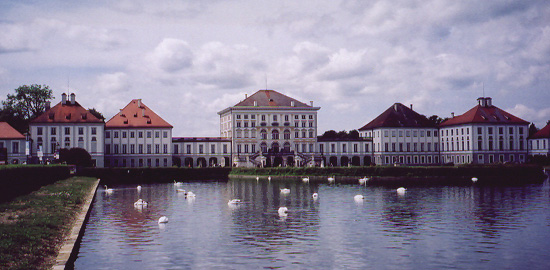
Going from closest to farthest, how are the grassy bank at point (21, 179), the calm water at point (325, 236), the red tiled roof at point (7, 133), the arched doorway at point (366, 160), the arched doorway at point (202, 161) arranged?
the calm water at point (325, 236)
the grassy bank at point (21, 179)
the red tiled roof at point (7, 133)
the arched doorway at point (202, 161)
the arched doorway at point (366, 160)

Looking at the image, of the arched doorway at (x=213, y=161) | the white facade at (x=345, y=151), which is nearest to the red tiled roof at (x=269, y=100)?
the white facade at (x=345, y=151)

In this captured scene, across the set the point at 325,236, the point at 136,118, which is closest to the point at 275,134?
the point at 136,118

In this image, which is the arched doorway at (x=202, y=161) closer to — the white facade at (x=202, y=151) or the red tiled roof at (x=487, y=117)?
the white facade at (x=202, y=151)

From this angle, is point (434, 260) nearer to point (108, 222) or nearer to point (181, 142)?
point (108, 222)

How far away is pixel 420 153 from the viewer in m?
128

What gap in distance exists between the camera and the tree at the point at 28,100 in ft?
394

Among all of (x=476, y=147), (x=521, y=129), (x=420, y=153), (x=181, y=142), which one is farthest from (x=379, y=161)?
(x=181, y=142)

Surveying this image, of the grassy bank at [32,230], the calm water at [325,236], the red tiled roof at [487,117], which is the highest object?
the red tiled roof at [487,117]

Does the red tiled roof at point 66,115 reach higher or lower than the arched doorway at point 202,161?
higher

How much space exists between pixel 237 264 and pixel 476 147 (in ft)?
349

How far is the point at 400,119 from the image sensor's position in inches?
5025

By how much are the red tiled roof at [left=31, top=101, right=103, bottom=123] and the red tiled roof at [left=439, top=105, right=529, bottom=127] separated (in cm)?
7376

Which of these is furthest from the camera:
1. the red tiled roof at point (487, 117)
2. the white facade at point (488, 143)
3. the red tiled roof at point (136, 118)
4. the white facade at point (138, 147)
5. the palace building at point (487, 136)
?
the red tiled roof at point (487, 117)

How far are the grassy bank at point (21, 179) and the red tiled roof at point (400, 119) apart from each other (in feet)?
275
